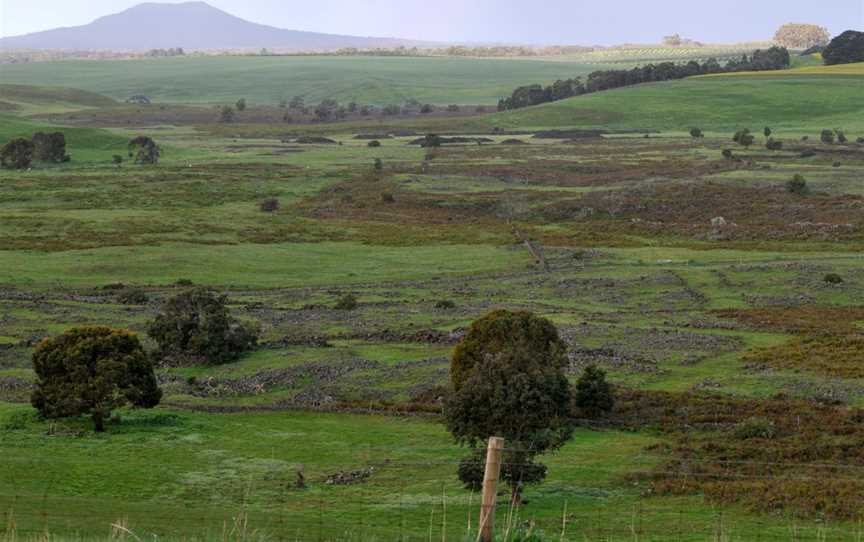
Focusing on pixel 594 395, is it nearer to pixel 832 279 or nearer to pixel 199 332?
pixel 199 332

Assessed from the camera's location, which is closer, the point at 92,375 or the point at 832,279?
the point at 92,375

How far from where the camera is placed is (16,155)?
146 m

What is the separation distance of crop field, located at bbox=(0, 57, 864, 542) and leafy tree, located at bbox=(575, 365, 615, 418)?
893 millimetres

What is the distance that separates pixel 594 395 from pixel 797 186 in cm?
7984

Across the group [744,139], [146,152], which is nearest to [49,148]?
[146,152]

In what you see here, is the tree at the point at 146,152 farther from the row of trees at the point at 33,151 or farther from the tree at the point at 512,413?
the tree at the point at 512,413

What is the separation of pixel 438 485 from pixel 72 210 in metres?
84.3

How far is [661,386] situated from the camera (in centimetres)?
4572

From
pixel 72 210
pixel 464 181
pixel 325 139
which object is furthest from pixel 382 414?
pixel 325 139

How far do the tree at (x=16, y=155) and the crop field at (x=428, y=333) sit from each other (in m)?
8.85

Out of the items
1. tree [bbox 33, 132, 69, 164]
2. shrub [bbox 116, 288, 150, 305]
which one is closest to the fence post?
shrub [bbox 116, 288, 150, 305]

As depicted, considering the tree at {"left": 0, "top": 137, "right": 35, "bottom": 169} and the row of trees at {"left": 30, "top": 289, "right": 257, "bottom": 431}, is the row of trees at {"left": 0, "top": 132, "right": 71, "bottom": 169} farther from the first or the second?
the row of trees at {"left": 30, "top": 289, "right": 257, "bottom": 431}

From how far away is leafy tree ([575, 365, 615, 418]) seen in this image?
1622 inches

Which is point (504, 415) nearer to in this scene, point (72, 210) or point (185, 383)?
point (185, 383)
